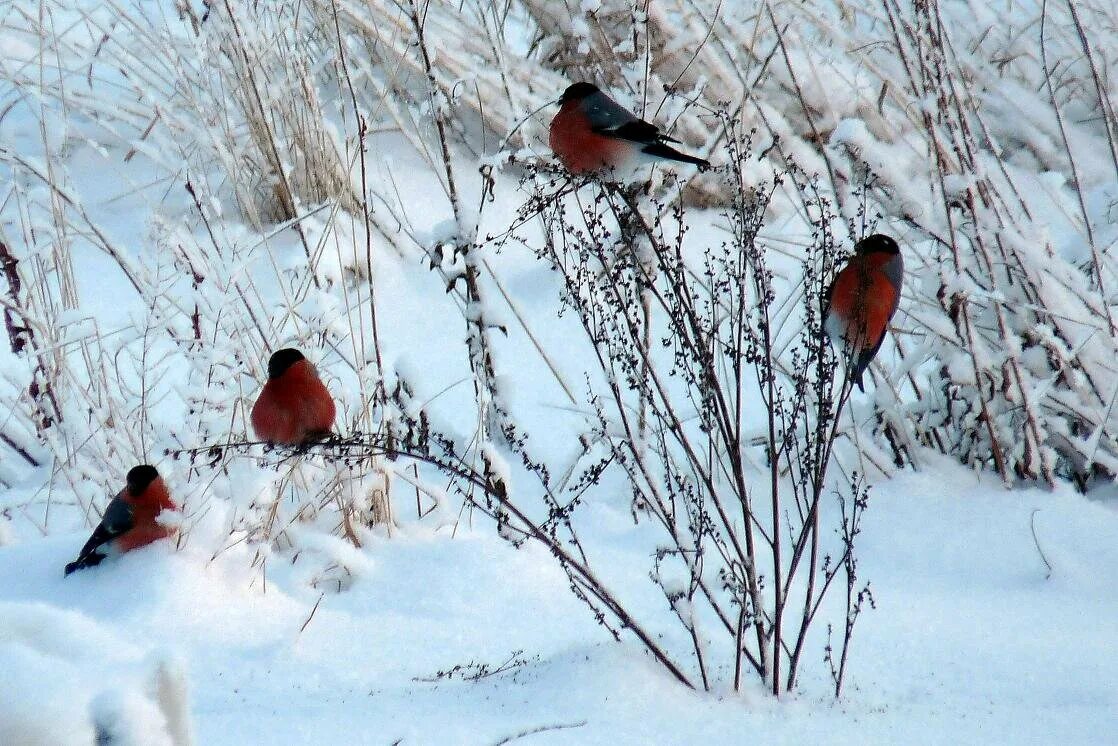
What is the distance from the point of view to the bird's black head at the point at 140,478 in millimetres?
2898

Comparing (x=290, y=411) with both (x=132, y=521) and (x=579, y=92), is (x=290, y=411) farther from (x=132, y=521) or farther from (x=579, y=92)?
(x=579, y=92)

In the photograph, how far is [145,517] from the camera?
287 cm

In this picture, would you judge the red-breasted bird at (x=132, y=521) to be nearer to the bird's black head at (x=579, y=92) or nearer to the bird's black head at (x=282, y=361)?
the bird's black head at (x=282, y=361)

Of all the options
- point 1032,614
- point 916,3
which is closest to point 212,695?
point 1032,614

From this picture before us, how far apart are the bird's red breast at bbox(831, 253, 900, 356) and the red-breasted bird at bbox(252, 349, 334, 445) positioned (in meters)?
1.08

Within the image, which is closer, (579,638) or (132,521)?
(579,638)

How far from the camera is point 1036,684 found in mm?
2119

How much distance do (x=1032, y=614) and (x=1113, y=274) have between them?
1.20 meters

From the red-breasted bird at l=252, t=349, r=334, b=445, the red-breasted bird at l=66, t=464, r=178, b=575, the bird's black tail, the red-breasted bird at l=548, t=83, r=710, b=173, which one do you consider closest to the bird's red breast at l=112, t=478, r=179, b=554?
the red-breasted bird at l=66, t=464, r=178, b=575

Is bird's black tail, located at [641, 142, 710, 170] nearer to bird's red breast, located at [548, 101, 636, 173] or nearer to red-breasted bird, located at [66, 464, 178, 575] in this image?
bird's red breast, located at [548, 101, 636, 173]

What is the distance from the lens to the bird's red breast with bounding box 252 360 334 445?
241 cm

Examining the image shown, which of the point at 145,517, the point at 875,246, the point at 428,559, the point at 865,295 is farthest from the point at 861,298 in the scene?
the point at 145,517

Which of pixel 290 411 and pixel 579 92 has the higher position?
pixel 579 92

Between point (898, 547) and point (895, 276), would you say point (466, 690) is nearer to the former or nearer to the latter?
point (895, 276)
